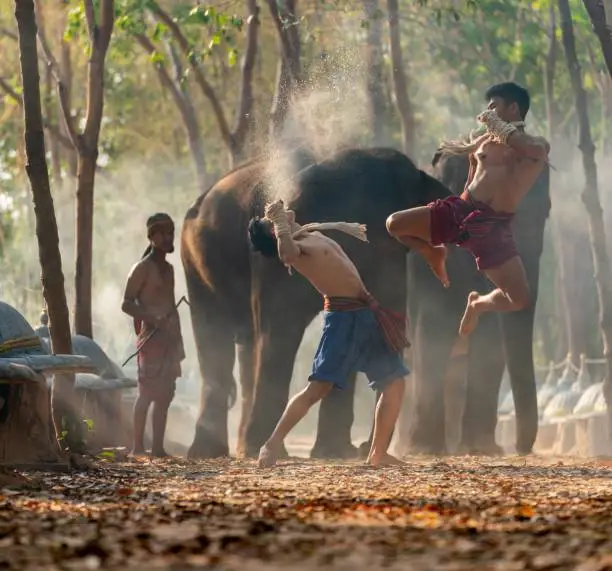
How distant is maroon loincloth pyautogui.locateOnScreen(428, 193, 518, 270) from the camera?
11.7 m

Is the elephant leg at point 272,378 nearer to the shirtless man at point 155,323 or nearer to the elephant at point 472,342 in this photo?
the shirtless man at point 155,323

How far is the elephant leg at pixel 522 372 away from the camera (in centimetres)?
1545

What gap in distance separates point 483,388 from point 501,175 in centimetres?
462

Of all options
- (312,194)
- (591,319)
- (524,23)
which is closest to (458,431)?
(312,194)

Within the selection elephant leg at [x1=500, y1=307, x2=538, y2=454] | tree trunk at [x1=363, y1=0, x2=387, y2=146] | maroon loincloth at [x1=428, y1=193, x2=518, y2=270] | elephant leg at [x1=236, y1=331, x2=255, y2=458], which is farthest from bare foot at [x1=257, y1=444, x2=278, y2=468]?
tree trunk at [x1=363, y1=0, x2=387, y2=146]

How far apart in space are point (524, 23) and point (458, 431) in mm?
18848

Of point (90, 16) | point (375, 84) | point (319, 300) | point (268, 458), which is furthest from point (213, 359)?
point (375, 84)

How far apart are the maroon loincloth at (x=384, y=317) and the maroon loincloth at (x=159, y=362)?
11.8 ft

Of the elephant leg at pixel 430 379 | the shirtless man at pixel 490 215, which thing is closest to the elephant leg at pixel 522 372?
the elephant leg at pixel 430 379

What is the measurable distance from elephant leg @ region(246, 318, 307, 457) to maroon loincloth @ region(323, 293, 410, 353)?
8.56ft

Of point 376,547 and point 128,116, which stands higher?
point 128,116

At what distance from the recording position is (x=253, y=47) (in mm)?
21203

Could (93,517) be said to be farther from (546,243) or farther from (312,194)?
(546,243)

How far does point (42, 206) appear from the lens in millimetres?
12086
